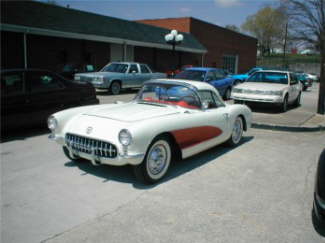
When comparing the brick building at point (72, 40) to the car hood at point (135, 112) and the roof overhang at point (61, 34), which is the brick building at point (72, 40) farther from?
the car hood at point (135, 112)

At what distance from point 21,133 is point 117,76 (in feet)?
26.0

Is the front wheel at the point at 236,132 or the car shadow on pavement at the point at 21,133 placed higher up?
the front wheel at the point at 236,132

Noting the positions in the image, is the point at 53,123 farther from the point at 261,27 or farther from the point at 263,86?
the point at 261,27

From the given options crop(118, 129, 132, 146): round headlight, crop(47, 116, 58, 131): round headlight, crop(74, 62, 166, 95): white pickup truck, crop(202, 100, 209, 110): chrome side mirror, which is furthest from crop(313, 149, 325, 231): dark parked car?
crop(74, 62, 166, 95): white pickup truck

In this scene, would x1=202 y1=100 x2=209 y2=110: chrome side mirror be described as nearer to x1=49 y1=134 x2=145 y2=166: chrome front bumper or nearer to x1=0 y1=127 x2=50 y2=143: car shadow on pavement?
x1=49 y1=134 x2=145 y2=166: chrome front bumper

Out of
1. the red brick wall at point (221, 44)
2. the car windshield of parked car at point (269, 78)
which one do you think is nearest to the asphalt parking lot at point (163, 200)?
the car windshield of parked car at point (269, 78)

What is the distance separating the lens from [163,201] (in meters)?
3.80

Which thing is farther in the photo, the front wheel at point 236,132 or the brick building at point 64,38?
the brick building at point 64,38

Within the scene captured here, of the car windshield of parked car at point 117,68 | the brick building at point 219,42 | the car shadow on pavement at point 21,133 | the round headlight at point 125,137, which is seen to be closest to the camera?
the round headlight at point 125,137

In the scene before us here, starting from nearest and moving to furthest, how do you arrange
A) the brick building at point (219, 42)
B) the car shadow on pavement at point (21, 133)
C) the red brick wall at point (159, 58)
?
the car shadow on pavement at point (21, 133)
the red brick wall at point (159, 58)
the brick building at point (219, 42)

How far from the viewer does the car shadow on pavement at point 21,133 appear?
6.82m

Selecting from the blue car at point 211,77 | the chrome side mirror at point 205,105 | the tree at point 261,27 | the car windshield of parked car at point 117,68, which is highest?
the tree at point 261,27

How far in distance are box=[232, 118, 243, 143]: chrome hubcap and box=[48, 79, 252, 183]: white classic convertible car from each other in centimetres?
30

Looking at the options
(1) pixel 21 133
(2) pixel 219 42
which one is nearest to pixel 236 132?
(1) pixel 21 133
